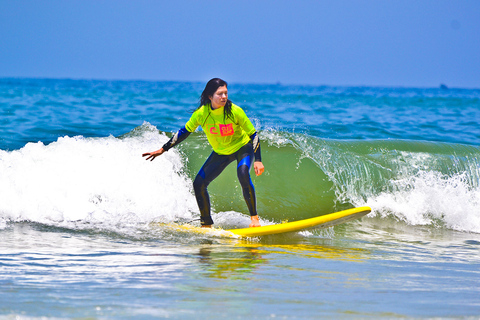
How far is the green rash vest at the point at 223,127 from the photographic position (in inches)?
188

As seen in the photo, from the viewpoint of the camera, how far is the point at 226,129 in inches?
190

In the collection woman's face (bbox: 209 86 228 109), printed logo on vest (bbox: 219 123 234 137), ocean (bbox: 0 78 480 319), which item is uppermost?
woman's face (bbox: 209 86 228 109)

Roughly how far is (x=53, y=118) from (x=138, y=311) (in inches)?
492

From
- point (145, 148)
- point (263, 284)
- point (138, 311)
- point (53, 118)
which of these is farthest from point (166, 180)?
point (53, 118)

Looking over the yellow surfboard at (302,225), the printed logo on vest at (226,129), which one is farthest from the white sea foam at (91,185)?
the printed logo on vest at (226,129)

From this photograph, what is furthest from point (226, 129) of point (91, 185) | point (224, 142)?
point (91, 185)

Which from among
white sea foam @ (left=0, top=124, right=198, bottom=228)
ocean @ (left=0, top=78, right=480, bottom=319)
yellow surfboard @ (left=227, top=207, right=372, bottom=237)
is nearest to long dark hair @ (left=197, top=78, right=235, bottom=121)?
ocean @ (left=0, top=78, right=480, bottom=319)

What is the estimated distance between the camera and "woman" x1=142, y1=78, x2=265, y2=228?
15.5 feet

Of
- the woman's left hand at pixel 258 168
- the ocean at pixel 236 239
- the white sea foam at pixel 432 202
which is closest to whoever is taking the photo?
the ocean at pixel 236 239

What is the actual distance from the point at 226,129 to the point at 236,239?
1.15 meters

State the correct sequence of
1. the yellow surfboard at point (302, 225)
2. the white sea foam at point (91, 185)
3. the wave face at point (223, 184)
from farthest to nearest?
the wave face at point (223, 184) < the white sea foam at point (91, 185) < the yellow surfboard at point (302, 225)

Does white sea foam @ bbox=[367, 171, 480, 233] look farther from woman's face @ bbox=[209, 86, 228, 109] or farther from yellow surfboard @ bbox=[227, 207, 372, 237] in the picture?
woman's face @ bbox=[209, 86, 228, 109]

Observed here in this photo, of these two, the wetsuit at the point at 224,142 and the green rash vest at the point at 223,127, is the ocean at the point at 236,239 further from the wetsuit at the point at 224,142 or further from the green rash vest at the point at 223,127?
the green rash vest at the point at 223,127

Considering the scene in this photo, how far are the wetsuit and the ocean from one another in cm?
52
